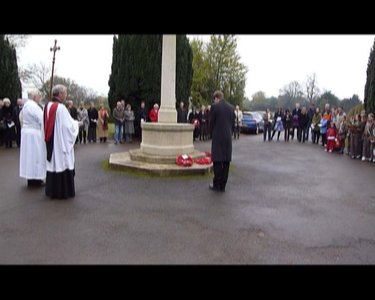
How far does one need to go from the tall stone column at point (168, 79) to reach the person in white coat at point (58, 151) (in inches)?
152

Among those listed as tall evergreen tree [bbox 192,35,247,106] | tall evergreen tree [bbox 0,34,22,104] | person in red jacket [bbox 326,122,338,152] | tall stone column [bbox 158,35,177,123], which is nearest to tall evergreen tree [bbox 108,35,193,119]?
tall evergreen tree [bbox 0,34,22,104]

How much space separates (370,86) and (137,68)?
11.4m

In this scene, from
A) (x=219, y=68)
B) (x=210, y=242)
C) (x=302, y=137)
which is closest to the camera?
(x=210, y=242)

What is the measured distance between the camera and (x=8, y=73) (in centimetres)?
1742

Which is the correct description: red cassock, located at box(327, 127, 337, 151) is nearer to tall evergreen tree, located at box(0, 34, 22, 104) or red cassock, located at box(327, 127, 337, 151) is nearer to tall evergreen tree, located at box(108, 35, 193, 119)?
tall evergreen tree, located at box(108, 35, 193, 119)

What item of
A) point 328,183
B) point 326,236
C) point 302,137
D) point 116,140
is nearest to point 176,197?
point 326,236

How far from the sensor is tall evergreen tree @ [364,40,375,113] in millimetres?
16281

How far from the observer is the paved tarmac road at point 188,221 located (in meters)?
4.39

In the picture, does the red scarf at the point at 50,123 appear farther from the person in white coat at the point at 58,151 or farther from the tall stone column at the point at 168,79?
the tall stone column at the point at 168,79

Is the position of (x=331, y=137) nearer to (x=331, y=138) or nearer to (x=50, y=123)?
(x=331, y=138)

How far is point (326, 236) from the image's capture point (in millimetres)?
5250

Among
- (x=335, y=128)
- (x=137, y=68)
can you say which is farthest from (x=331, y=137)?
(x=137, y=68)
